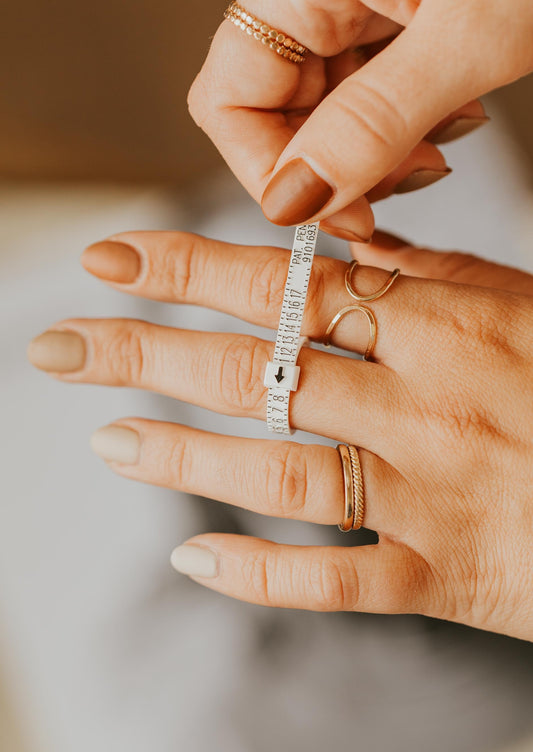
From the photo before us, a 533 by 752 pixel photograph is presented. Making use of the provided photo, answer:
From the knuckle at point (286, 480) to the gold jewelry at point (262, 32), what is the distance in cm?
54

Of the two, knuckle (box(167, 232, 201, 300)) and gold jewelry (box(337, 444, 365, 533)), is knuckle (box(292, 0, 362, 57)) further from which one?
gold jewelry (box(337, 444, 365, 533))

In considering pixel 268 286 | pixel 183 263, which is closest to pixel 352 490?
pixel 268 286

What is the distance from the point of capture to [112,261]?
998 millimetres

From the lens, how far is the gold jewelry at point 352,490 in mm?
890

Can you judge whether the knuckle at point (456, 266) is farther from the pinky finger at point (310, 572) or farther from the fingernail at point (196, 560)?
the fingernail at point (196, 560)

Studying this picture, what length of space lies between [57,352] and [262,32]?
20.9 inches

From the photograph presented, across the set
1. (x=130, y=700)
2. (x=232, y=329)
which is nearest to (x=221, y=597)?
(x=130, y=700)

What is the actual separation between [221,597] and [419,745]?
0.39m

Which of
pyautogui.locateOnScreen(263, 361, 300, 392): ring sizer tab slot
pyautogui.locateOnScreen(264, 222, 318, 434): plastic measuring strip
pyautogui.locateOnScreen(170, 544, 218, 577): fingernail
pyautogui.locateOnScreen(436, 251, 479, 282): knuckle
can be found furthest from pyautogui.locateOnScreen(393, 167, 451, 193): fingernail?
pyautogui.locateOnScreen(170, 544, 218, 577): fingernail

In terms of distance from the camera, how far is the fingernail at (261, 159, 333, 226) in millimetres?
722

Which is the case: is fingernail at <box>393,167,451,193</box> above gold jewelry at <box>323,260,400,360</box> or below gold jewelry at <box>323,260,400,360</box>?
above

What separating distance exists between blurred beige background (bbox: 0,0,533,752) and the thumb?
0.66m

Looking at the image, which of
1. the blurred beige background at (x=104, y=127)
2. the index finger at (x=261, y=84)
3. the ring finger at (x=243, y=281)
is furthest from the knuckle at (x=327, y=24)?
the blurred beige background at (x=104, y=127)

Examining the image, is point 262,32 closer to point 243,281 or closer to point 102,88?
point 243,281
